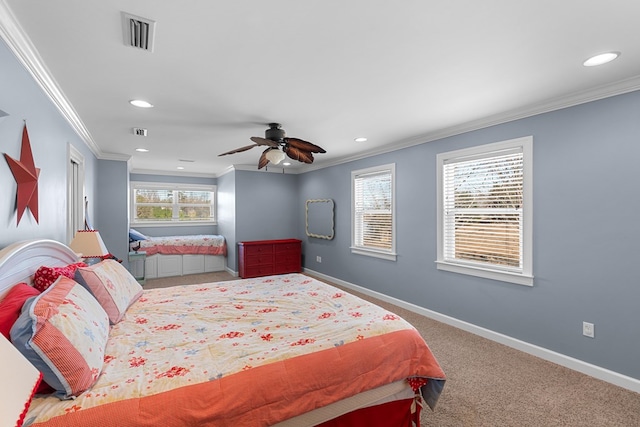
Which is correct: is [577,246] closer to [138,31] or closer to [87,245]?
[138,31]

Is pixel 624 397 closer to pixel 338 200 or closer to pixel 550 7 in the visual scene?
pixel 550 7

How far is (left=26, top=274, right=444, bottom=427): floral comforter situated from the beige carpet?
540 millimetres

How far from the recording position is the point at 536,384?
243cm

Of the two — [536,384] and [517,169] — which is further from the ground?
[517,169]

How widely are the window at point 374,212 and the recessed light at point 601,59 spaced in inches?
101

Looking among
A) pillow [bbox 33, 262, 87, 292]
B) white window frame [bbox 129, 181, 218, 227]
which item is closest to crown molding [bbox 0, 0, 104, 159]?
pillow [bbox 33, 262, 87, 292]

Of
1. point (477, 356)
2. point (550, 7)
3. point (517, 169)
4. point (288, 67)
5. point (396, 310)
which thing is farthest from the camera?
point (396, 310)

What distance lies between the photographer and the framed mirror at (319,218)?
19.5 feet

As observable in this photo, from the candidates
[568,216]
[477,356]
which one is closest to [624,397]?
[477,356]

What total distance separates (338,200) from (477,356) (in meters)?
3.46

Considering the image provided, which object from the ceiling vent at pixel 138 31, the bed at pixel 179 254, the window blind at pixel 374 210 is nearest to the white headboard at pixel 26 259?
the ceiling vent at pixel 138 31

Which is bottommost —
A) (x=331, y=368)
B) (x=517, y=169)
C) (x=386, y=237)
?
(x=331, y=368)

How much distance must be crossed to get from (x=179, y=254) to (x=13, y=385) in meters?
6.06

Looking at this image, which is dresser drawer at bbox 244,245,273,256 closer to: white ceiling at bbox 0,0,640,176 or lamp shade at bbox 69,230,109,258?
white ceiling at bbox 0,0,640,176
